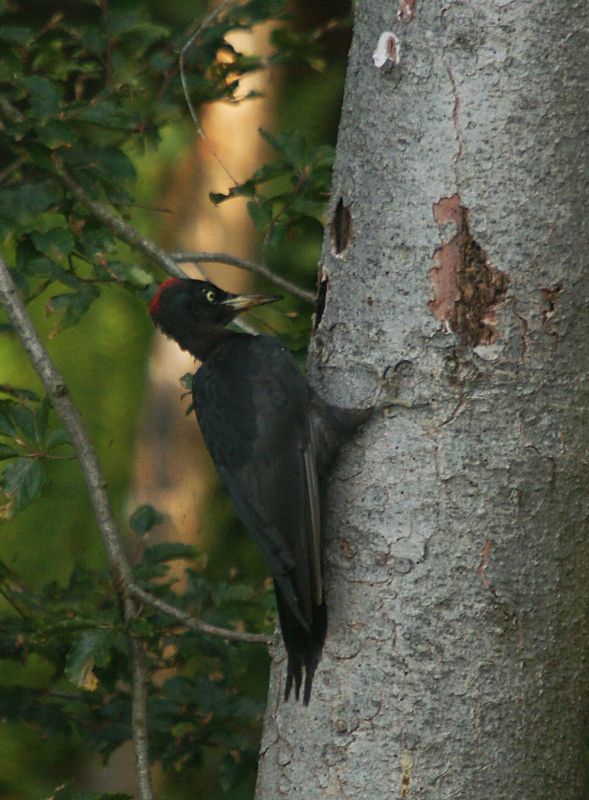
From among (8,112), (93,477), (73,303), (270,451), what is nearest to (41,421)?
(93,477)

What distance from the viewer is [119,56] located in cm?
261

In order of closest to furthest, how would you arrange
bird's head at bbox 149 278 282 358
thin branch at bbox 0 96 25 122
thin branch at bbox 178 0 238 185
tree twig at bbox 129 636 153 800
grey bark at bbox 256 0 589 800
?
grey bark at bbox 256 0 589 800 → tree twig at bbox 129 636 153 800 → thin branch at bbox 0 96 25 122 → thin branch at bbox 178 0 238 185 → bird's head at bbox 149 278 282 358

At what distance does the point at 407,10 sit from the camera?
6.38ft

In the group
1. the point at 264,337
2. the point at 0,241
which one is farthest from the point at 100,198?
the point at 264,337

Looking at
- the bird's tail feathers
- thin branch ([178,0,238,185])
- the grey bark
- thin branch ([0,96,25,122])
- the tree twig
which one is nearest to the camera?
the grey bark

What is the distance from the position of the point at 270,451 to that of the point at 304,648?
43 cm

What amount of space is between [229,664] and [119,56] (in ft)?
4.67

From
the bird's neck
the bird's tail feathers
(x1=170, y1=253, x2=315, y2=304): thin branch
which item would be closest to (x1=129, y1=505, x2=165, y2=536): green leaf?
the bird's neck

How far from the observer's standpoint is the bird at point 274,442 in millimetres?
1997

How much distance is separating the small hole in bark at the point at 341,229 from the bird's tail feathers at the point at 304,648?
2.12 ft

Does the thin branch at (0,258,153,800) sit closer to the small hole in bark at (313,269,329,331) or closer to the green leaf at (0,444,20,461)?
the green leaf at (0,444,20,461)

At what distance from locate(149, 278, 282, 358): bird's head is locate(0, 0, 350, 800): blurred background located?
5.36 feet

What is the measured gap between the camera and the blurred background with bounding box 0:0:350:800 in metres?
4.46

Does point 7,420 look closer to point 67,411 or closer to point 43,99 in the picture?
point 67,411
